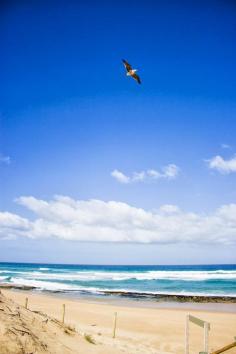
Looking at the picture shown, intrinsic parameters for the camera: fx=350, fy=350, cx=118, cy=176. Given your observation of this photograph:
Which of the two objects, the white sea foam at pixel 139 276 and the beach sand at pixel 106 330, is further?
the white sea foam at pixel 139 276

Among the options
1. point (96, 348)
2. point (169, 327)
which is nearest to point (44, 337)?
point (96, 348)

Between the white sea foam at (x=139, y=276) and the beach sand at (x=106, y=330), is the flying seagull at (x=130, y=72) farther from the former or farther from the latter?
the white sea foam at (x=139, y=276)

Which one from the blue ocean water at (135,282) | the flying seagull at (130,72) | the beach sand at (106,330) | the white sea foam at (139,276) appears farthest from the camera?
the white sea foam at (139,276)

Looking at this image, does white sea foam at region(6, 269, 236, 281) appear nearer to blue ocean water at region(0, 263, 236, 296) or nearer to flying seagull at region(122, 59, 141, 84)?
blue ocean water at region(0, 263, 236, 296)

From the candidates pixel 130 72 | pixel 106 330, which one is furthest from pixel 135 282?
pixel 130 72

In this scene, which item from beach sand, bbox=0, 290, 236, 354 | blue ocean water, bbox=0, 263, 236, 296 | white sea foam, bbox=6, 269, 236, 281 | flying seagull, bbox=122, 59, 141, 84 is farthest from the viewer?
white sea foam, bbox=6, 269, 236, 281

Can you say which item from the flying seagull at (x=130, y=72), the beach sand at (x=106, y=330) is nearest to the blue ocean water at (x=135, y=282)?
the beach sand at (x=106, y=330)

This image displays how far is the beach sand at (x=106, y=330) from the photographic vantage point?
7422mm

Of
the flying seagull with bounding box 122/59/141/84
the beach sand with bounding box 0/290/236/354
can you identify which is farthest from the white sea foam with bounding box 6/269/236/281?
the flying seagull with bounding box 122/59/141/84

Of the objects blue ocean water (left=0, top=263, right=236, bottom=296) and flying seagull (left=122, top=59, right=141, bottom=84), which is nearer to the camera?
flying seagull (left=122, top=59, right=141, bottom=84)

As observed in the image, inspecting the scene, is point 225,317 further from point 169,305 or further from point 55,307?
point 55,307

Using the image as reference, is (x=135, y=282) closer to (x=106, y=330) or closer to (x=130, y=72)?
(x=106, y=330)

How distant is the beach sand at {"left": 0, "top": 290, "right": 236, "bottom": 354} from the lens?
7.42 meters

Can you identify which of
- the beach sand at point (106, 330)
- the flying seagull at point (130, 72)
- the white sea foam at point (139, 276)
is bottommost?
the white sea foam at point (139, 276)
